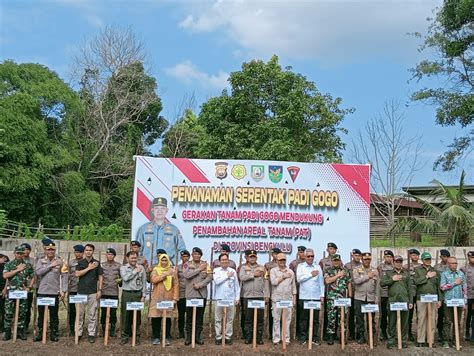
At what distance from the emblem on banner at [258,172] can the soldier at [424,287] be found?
3576 millimetres

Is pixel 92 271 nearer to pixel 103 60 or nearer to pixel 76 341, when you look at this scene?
pixel 76 341

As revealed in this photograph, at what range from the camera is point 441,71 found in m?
18.7

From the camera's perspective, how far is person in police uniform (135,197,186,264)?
1034cm

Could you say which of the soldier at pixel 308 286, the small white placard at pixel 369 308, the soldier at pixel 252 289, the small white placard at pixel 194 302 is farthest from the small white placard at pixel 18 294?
the small white placard at pixel 369 308

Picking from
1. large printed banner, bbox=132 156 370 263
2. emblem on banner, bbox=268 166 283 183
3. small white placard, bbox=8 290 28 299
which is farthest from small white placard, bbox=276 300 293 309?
small white placard, bbox=8 290 28 299

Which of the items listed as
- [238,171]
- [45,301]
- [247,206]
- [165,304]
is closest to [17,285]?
[45,301]

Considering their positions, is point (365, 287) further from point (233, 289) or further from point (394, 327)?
point (233, 289)

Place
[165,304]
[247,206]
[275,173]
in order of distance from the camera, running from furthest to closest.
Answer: [275,173]
[247,206]
[165,304]

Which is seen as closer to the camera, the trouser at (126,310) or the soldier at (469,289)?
the trouser at (126,310)

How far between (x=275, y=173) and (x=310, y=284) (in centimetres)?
292

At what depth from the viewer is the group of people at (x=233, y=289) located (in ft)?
27.3

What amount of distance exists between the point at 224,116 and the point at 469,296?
1359 cm

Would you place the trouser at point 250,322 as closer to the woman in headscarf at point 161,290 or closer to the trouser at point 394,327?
the woman in headscarf at point 161,290

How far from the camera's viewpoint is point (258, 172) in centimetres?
1069
